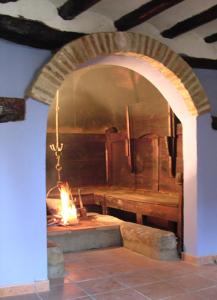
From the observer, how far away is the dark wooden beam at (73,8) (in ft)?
10.7

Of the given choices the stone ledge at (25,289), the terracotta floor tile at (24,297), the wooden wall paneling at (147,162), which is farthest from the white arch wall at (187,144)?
the terracotta floor tile at (24,297)

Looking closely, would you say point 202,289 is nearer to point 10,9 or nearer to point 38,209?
point 38,209

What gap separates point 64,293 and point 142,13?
2623 mm

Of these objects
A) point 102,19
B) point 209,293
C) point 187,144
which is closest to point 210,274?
point 209,293

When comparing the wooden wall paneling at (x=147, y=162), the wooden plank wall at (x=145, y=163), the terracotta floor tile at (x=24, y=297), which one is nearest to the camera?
the terracotta floor tile at (x=24, y=297)

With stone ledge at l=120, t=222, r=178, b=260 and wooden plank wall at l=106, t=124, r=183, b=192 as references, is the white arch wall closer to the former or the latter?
stone ledge at l=120, t=222, r=178, b=260

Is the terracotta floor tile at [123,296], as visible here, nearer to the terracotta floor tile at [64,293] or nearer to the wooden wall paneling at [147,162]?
the terracotta floor tile at [64,293]

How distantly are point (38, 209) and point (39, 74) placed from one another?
3.93 ft

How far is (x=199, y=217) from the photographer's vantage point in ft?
13.8

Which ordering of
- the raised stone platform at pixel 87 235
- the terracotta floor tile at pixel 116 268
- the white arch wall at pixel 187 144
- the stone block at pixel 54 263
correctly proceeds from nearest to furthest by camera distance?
the stone block at pixel 54 263 < the terracotta floor tile at pixel 116 268 < the white arch wall at pixel 187 144 < the raised stone platform at pixel 87 235

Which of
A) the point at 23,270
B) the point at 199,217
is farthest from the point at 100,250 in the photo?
the point at 23,270

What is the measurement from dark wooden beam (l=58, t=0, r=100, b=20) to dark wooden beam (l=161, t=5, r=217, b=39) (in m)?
1.09

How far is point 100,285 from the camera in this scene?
11.5 ft

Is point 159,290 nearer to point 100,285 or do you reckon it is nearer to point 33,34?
point 100,285
